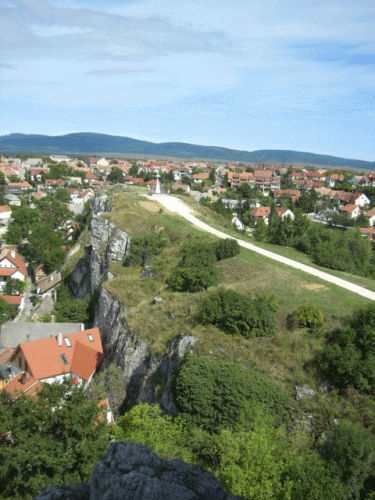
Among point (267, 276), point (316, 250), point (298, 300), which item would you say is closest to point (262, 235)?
point (316, 250)

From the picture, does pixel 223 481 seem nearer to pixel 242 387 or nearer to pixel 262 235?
pixel 242 387

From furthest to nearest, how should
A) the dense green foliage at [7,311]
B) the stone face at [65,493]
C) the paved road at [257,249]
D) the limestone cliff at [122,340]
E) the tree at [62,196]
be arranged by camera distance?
the tree at [62,196], the dense green foliage at [7,311], the paved road at [257,249], the limestone cliff at [122,340], the stone face at [65,493]

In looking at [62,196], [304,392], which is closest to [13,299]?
[304,392]

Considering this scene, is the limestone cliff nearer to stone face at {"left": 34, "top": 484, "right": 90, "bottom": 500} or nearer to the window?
the window

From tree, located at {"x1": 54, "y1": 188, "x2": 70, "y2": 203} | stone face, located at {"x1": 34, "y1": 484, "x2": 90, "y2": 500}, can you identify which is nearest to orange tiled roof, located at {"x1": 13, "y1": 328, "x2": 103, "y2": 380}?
stone face, located at {"x1": 34, "y1": 484, "x2": 90, "y2": 500}

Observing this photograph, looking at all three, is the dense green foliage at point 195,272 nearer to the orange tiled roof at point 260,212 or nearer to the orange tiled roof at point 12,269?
the orange tiled roof at point 12,269

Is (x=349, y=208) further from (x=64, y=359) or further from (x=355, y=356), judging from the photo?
(x=355, y=356)

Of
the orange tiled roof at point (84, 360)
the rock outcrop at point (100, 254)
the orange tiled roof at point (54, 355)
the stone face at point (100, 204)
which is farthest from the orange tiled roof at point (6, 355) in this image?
the stone face at point (100, 204)
